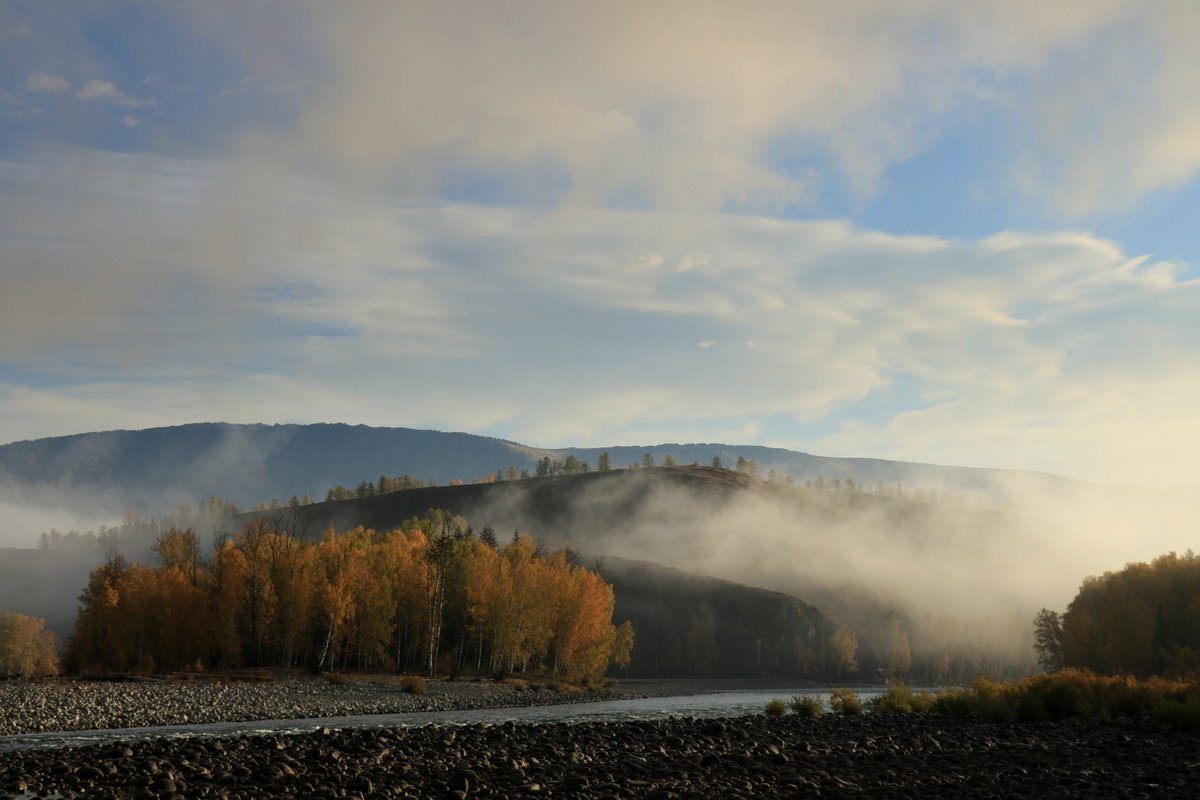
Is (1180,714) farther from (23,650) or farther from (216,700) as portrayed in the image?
(23,650)

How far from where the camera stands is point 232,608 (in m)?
83.9

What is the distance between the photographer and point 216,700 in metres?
52.5

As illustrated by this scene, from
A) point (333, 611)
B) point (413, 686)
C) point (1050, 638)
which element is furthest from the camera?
point (1050, 638)

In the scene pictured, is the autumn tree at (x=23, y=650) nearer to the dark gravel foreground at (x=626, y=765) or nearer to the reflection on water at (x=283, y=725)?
the reflection on water at (x=283, y=725)

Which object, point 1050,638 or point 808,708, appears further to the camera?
point 1050,638

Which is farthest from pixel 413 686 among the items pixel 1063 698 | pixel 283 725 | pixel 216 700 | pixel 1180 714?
pixel 1180 714

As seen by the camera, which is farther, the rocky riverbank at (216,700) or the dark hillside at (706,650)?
the dark hillside at (706,650)

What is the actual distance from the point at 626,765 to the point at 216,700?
121 ft

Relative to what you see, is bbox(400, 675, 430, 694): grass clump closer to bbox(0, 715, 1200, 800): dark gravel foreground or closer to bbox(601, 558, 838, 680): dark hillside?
bbox(0, 715, 1200, 800): dark gravel foreground

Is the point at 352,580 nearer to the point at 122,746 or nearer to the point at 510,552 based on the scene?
the point at 510,552

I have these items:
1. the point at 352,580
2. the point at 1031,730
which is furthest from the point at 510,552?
the point at 1031,730

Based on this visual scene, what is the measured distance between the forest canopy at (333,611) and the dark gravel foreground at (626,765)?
54136 mm

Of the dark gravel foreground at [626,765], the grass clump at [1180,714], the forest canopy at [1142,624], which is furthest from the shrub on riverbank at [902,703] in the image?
the forest canopy at [1142,624]

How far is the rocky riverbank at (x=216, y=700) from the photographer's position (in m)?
42.2
